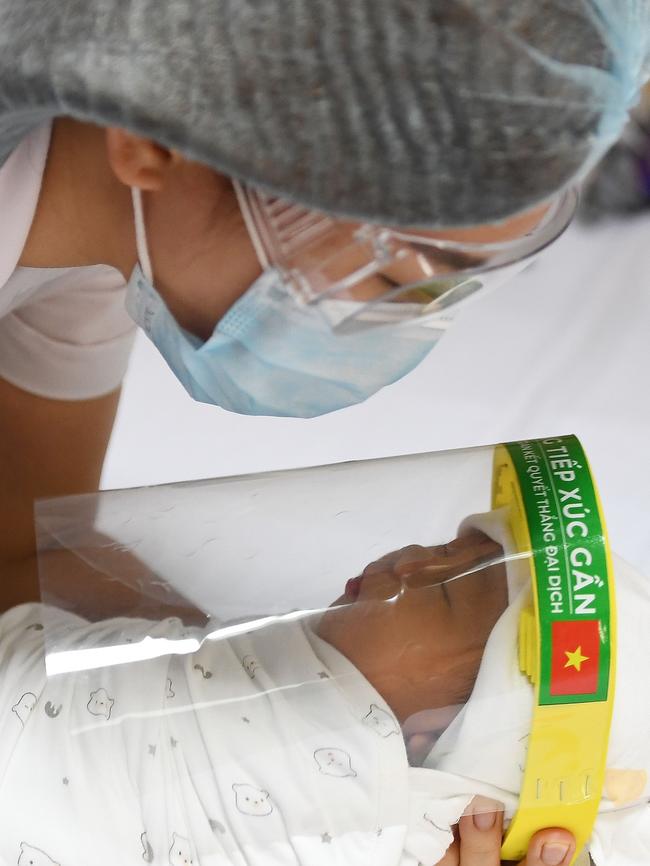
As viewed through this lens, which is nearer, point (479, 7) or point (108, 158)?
point (479, 7)

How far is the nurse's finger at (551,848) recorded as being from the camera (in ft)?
2.06

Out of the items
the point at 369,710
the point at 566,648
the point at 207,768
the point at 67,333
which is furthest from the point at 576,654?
the point at 67,333

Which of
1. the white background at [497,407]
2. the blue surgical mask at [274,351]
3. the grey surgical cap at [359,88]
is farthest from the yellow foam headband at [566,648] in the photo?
the white background at [497,407]

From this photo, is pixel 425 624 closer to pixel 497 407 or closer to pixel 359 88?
pixel 359 88

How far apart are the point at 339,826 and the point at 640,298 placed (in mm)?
817

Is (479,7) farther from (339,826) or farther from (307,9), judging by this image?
(339,826)

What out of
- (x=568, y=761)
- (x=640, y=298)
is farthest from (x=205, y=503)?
(x=640, y=298)

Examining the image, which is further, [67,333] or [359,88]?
[67,333]

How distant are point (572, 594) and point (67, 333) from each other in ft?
1.43

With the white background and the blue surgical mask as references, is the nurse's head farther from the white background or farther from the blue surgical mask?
the white background

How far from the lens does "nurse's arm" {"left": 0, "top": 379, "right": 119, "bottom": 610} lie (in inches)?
32.2

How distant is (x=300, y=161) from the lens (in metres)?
0.39

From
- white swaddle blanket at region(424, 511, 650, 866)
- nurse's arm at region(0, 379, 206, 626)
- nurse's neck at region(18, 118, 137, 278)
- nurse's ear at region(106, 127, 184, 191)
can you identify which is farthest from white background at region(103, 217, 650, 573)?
nurse's ear at region(106, 127, 184, 191)

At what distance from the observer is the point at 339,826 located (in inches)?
25.2
